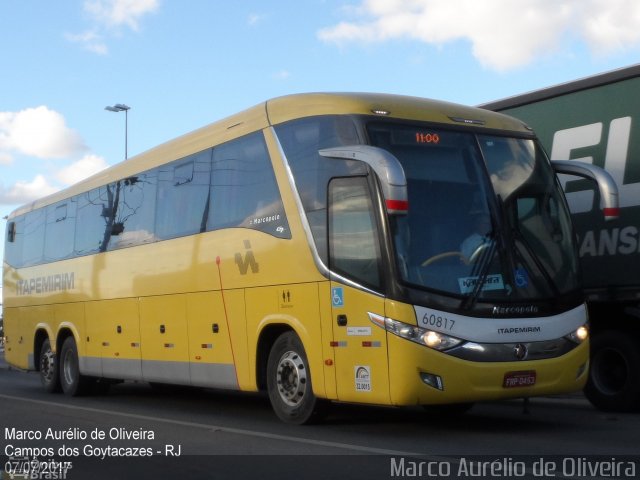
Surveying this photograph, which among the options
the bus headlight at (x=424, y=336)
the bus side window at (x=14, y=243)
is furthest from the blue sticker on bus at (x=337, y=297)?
the bus side window at (x=14, y=243)

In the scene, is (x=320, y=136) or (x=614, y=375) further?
(x=614, y=375)

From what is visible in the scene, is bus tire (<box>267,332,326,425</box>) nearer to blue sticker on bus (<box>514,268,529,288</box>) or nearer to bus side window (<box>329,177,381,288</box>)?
bus side window (<box>329,177,381,288</box>)

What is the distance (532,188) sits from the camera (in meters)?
10.6

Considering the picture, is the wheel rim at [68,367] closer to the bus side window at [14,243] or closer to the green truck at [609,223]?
the bus side window at [14,243]

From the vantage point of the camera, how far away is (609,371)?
12.1 m

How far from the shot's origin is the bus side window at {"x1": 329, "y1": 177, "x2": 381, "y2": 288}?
9648mm

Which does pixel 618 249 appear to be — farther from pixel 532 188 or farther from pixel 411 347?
pixel 411 347

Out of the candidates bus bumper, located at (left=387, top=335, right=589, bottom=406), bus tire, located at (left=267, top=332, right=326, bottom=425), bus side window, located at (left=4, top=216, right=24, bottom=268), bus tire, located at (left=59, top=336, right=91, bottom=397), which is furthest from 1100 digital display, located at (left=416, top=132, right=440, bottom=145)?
bus side window, located at (left=4, top=216, right=24, bottom=268)

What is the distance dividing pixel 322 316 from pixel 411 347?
129 cm

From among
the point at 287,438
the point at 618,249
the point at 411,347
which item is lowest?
the point at 287,438

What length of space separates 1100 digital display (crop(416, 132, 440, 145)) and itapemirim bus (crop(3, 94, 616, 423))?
0.01 m

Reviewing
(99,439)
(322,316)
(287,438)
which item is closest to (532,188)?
(322,316)

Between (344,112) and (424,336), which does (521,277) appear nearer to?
(424,336)

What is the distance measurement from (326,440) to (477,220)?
2.68 meters
